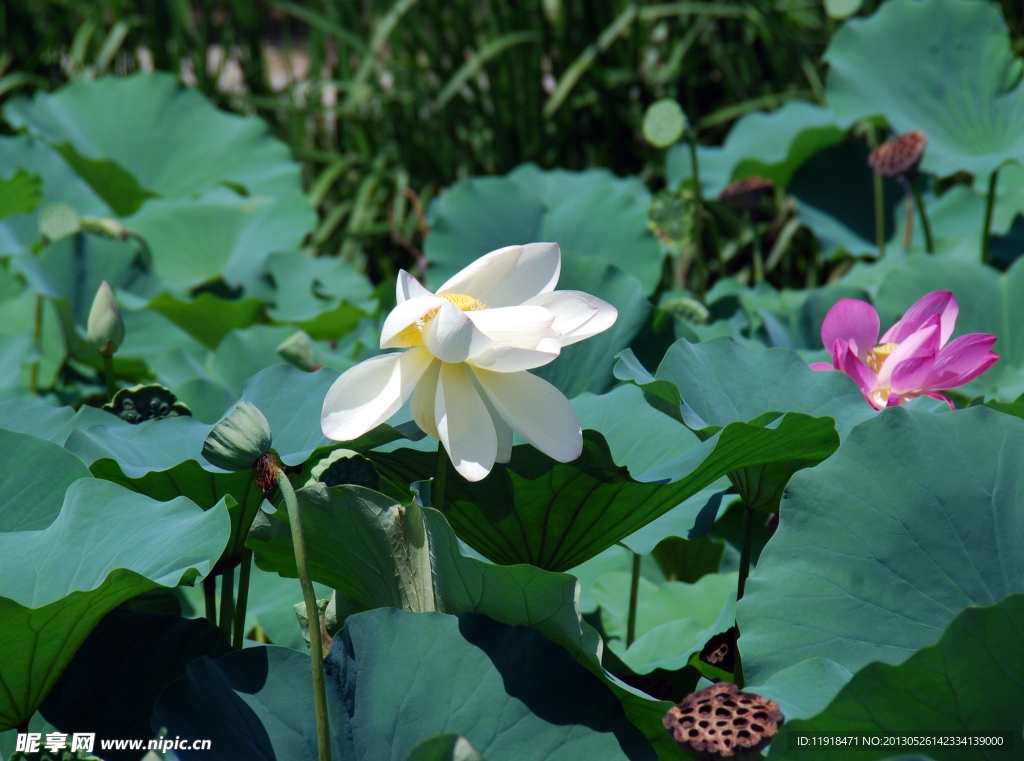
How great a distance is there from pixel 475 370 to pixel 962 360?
38cm

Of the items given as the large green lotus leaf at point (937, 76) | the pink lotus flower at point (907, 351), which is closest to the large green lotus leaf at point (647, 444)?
the pink lotus flower at point (907, 351)

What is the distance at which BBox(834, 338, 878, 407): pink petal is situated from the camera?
643mm

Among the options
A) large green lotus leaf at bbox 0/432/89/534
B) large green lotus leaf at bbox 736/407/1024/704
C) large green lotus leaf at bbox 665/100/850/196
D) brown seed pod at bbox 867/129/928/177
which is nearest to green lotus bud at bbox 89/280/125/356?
large green lotus leaf at bbox 0/432/89/534

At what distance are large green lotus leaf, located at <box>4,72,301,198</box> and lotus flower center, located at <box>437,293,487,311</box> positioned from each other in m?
1.52

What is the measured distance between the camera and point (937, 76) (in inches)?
56.7

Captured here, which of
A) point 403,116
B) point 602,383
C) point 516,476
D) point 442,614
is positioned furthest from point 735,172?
point 403,116

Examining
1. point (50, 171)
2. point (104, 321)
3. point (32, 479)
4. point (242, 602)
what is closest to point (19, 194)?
point (50, 171)

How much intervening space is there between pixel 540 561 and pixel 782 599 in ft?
0.62

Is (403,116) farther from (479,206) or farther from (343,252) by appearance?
(479,206)

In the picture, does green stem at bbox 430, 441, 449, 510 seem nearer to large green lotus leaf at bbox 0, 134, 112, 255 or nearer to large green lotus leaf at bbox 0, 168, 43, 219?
large green lotus leaf at bbox 0, 168, 43, 219

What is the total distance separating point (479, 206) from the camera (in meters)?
1.35

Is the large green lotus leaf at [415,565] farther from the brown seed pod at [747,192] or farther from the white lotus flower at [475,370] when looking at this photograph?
the brown seed pod at [747,192]

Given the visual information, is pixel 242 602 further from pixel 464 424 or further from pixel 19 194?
pixel 19 194

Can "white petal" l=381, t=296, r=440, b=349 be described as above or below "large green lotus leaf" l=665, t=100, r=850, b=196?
above
